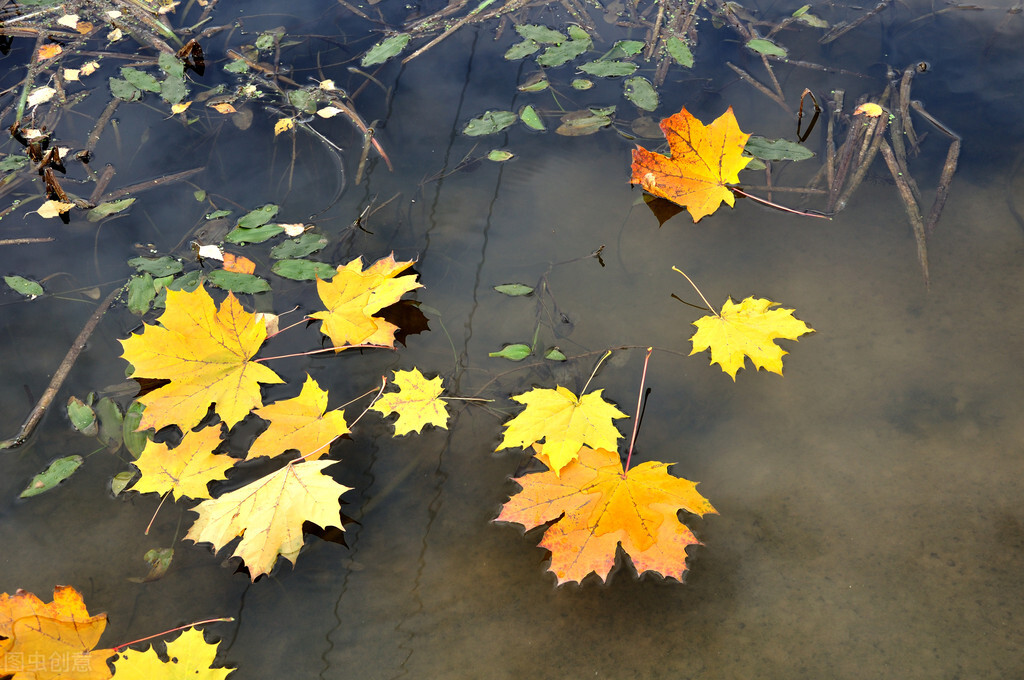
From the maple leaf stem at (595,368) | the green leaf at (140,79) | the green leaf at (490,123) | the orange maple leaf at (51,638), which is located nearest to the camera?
the orange maple leaf at (51,638)

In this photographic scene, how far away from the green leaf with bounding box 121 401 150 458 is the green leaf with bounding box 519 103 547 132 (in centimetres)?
157

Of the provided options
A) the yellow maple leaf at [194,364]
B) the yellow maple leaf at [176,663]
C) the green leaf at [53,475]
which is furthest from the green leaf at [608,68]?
the yellow maple leaf at [176,663]

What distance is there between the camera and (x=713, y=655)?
1351 mm

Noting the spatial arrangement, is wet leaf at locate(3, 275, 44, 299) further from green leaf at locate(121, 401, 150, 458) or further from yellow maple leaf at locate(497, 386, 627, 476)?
yellow maple leaf at locate(497, 386, 627, 476)

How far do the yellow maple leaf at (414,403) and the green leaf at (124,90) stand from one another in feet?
5.98

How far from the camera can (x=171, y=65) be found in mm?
2746

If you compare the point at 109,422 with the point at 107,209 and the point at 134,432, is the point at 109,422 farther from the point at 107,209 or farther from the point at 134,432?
the point at 107,209

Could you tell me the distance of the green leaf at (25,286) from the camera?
79.7 inches

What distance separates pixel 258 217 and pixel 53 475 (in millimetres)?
957

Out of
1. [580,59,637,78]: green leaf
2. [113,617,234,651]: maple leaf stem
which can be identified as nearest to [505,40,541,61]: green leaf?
[580,59,637,78]: green leaf

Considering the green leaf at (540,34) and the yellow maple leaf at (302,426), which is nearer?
the yellow maple leaf at (302,426)

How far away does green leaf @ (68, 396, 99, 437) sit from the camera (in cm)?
173

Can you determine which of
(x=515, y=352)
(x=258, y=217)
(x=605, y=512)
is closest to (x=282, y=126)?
(x=258, y=217)

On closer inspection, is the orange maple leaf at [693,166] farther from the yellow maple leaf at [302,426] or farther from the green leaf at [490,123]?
the yellow maple leaf at [302,426]
